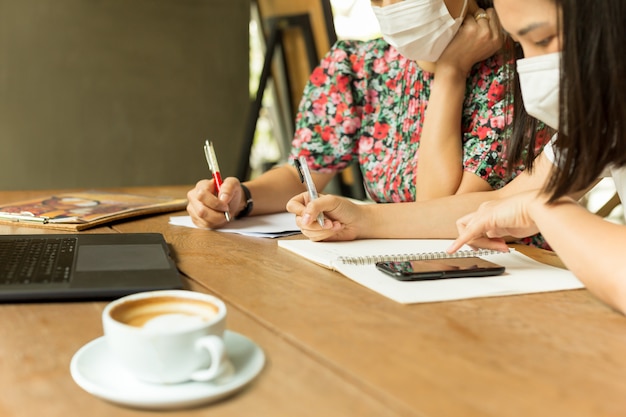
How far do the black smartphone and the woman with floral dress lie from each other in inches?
17.1

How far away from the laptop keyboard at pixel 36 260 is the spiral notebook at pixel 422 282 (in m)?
0.35

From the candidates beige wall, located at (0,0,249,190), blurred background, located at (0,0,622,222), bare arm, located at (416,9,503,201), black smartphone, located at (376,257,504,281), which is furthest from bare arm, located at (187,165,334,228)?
beige wall, located at (0,0,249,190)

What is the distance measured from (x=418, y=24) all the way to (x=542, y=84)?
0.50 metres

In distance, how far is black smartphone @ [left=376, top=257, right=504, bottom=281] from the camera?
36.4 inches

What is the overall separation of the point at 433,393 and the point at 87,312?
1.35 feet

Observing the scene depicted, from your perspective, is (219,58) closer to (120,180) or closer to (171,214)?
(120,180)

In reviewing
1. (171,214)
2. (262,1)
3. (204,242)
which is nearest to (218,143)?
(262,1)

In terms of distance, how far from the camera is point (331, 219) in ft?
3.99

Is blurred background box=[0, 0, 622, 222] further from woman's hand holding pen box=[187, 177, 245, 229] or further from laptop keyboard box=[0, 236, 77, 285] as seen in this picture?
laptop keyboard box=[0, 236, 77, 285]

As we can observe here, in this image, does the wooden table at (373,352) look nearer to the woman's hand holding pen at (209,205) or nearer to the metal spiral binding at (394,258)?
the metal spiral binding at (394,258)

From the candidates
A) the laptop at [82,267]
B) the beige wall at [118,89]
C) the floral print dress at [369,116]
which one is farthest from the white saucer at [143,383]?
the beige wall at [118,89]

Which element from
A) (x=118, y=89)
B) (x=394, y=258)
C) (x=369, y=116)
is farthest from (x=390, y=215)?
(x=118, y=89)

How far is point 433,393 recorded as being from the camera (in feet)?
1.87

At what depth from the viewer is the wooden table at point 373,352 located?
55 centimetres
